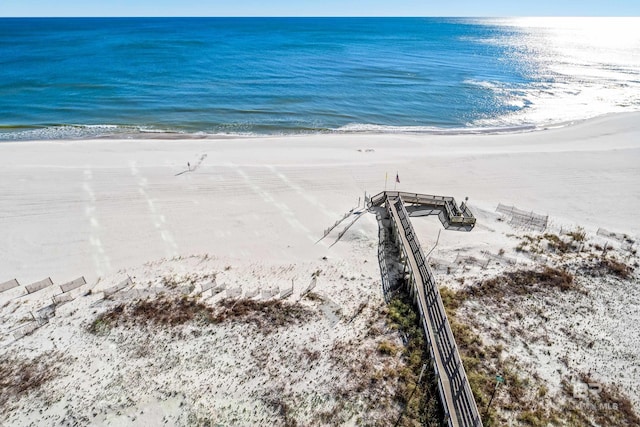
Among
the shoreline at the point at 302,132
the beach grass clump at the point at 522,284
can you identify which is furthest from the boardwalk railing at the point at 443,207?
the shoreline at the point at 302,132

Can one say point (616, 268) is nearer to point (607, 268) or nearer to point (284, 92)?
point (607, 268)

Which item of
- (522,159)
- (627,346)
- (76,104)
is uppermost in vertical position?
(76,104)

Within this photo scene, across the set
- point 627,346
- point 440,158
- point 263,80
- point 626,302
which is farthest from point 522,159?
point 263,80

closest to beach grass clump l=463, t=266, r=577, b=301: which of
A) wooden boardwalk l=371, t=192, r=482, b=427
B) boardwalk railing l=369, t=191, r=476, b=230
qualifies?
wooden boardwalk l=371, t=192, r=482, b=427

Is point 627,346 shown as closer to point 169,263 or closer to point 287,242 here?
point 287,242

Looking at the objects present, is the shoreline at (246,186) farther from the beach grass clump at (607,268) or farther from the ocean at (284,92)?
the ocean at (284,92)

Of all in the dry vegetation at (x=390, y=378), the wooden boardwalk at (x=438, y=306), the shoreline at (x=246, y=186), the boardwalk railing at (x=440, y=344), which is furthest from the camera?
the shoreline at (x=246, y=186)

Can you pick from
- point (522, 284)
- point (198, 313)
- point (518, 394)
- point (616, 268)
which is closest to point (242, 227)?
point (198, 313)
